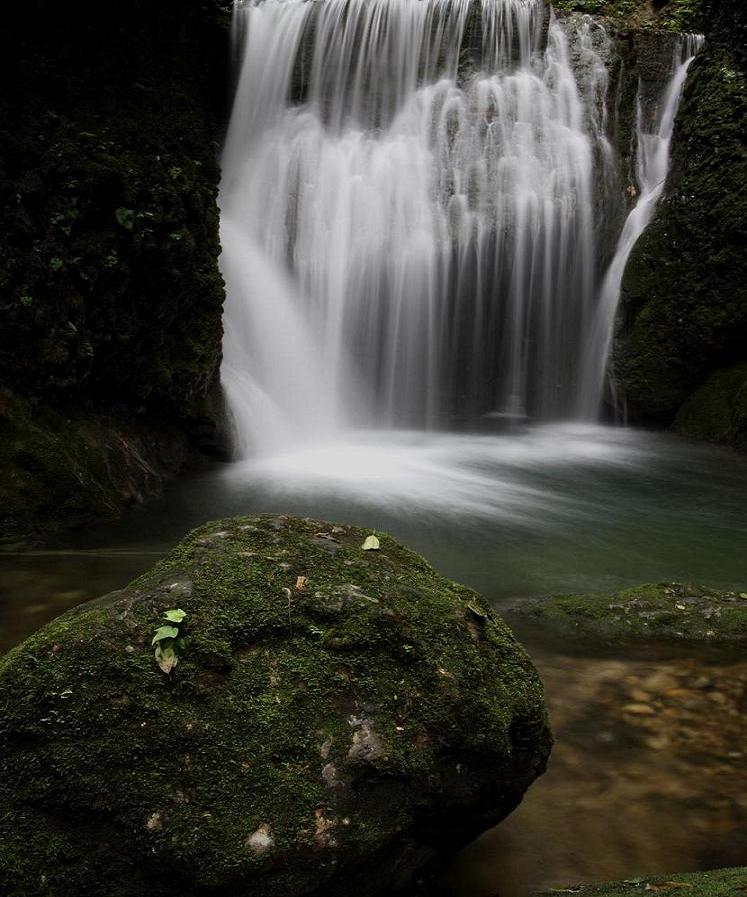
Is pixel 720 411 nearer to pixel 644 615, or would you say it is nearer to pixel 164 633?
pixel 644 615

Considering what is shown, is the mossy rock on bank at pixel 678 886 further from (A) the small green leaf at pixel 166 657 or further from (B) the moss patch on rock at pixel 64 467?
(B) the moss patch on rock at pixel 64 467

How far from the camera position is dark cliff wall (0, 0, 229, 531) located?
18.3 feet

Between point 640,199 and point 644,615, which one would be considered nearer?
point 644,615

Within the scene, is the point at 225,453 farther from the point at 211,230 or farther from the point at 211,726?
the point at 211,726

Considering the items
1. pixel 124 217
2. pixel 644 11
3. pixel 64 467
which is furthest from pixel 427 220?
pixel 64 467

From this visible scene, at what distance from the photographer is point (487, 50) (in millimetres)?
12562

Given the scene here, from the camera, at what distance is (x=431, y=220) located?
37.0 feet

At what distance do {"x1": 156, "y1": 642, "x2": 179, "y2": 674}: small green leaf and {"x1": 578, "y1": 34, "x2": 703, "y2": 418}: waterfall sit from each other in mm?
10282

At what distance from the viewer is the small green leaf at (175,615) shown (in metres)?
1.83

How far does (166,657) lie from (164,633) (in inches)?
2.3

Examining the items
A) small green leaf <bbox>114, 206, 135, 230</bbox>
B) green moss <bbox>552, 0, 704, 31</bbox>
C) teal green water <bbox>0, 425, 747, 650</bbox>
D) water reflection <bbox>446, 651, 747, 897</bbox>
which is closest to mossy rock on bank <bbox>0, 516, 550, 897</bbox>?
water reflection <bbox>446, 651, 747, 897</bbox>

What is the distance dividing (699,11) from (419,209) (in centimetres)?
632

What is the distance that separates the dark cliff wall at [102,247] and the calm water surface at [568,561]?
73cm

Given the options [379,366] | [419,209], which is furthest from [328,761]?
[419,209]
